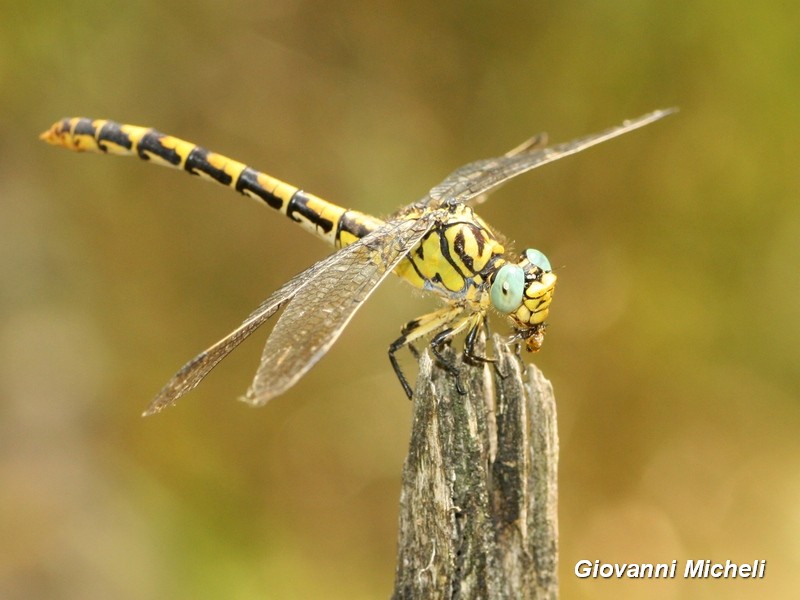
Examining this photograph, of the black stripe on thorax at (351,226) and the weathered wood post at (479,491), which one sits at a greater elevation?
the black stripe on thorax at (351,226)

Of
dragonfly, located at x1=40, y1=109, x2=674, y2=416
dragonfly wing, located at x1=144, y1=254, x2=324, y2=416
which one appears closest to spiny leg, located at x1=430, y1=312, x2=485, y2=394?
dragonfly, located at x1=40, y1=109, x2=674, y2=416

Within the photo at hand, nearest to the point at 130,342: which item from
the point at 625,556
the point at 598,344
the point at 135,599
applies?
the point at 135,599

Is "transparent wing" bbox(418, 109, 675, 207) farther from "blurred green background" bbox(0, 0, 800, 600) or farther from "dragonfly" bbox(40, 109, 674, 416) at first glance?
"blurred green background" bbox(0, 0, 800, 600)

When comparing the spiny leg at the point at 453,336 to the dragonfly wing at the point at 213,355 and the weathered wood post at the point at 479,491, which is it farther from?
the dragonfly wing at the point at 213,355

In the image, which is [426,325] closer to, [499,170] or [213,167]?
[499,170]

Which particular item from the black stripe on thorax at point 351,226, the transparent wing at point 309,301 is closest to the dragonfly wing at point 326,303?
the transparent wing at point 309,301

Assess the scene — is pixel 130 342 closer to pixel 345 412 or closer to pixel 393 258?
pixel 345 412

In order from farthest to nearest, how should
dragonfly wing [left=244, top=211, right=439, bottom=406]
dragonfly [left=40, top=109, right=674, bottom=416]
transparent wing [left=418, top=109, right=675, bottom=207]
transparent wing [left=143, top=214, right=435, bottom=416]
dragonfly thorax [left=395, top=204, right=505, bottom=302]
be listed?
1. transparent wing [left=418, top=109, right=675, bottom=207]
2. dragonfly thorax [left=395, top=204, right=505, bottom=302]
3. dragonfly [left=40, top=109, right=674, bottom=416]
4. transparent wing [left=143, top=214, right=435, bottom=416]
5. dragonfly wing [left=244, top=211, right=439, bottom=406]
